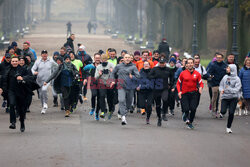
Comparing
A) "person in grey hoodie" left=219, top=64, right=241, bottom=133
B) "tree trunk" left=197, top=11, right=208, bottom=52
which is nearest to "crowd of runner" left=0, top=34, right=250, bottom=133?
"person in grey hoodie" left=219, top=64, right=241, bottom=133

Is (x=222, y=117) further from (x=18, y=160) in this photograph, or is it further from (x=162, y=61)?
(x=18, y=160)

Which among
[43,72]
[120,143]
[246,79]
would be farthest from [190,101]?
[43,72]

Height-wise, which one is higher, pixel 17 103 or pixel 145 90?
pixel 145 90

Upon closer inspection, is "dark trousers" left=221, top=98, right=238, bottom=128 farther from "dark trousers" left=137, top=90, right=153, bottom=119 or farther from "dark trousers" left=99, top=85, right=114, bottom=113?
"dark trousers" left=99, top=85, right=114, bottom=113

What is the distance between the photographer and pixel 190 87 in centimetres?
1466

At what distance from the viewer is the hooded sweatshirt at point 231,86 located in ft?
48.4

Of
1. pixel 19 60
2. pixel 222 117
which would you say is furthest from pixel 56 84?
pixel 222 117

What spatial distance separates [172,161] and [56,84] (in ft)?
23.1

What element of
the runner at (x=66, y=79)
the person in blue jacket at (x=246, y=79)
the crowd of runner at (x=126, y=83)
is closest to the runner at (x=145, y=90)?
the crowd of runner at (x=126, y=83)

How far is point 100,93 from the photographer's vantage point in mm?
16047

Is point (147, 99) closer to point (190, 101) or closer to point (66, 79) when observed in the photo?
point (190, 101)

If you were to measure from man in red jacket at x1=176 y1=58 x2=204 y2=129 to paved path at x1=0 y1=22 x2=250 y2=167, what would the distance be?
605 mm

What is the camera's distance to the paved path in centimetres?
1065

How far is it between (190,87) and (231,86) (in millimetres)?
1001
